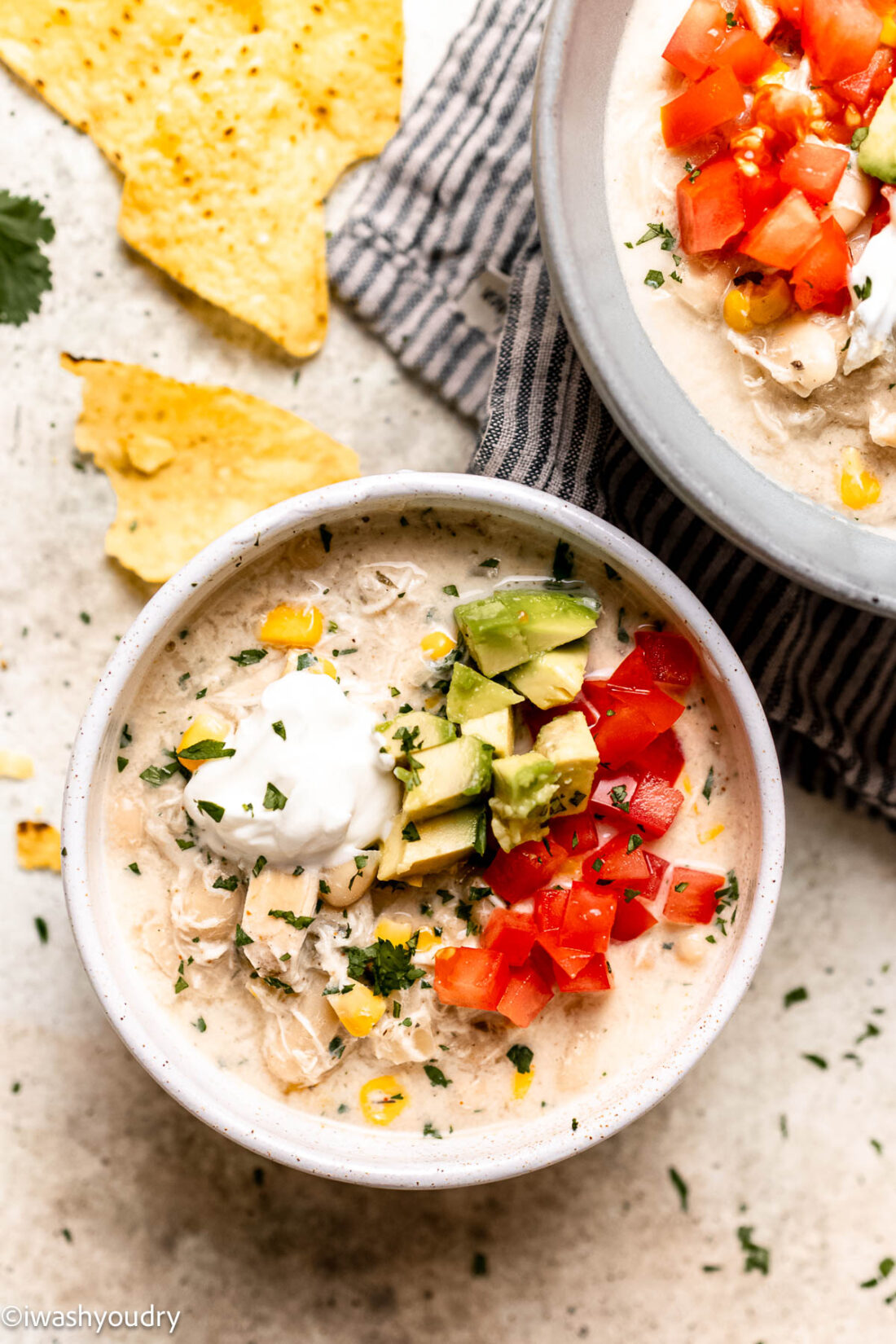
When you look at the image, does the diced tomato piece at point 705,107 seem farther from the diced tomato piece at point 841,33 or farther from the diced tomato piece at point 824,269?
the diced tomato piece at point 824,269

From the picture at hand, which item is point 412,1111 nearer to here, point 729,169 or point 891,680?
point 891,680

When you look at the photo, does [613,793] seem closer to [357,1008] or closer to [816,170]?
[357,1008]

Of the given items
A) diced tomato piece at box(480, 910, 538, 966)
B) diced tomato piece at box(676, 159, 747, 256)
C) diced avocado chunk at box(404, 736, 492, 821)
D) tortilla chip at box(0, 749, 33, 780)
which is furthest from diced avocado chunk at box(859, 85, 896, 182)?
tortilla chip at box(0, 749, 33, 780)

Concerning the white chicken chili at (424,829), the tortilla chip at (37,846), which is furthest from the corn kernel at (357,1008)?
the tortilla chip at (37,846)

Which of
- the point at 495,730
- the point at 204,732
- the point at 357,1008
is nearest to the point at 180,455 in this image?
the point at 204,732

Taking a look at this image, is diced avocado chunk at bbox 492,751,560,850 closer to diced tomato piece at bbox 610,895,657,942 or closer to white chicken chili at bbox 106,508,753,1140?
white chicken chili at bbox 106,508,753,1140
